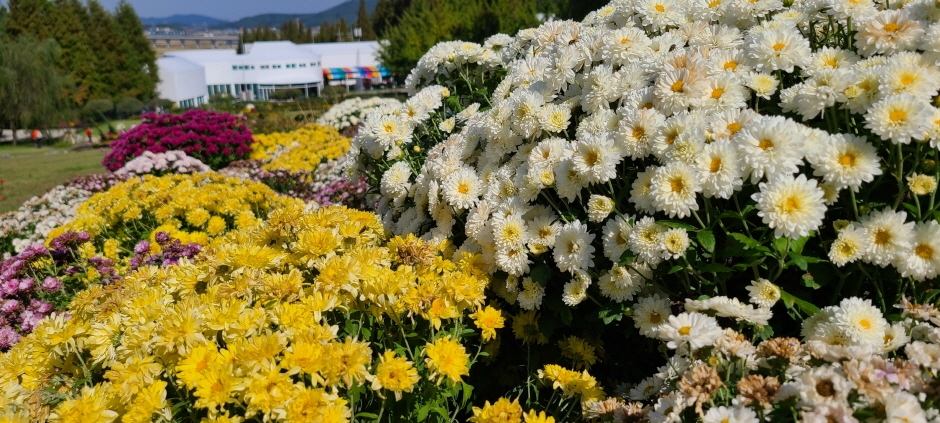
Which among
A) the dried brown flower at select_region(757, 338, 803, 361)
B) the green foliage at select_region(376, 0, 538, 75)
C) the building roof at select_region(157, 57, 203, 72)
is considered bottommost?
the dried brown flower at select_region(757, 338, 803, 361)

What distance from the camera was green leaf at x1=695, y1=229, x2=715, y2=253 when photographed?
1788mm

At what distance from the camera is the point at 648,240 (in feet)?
6.26

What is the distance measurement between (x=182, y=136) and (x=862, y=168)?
28.6 ft

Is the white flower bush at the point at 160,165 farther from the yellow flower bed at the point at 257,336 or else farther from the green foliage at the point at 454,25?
the green foliage at the point at 454,25

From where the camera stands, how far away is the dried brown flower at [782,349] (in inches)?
59.1

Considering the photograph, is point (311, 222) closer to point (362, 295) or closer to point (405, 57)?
point (362, 295)

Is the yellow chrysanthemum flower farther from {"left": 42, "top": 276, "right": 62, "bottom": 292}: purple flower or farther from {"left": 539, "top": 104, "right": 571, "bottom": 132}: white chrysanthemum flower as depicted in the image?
{"left": 42, "top": 276, "right": 62, "bottom": 292}: purple flower

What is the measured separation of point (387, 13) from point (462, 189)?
71810 millimetres

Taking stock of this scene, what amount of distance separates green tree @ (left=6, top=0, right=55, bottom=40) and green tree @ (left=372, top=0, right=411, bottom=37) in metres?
32.3

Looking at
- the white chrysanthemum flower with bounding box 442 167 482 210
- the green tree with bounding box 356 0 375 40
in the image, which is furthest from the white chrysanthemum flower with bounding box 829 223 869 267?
the green tree with bounding box 356 0 375 40

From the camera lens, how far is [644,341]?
230cm

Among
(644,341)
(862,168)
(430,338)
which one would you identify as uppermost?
(862,168)

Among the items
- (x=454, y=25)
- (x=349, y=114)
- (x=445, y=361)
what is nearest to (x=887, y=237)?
(x=445, y=361)

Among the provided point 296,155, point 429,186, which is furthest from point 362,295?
point 296,155
